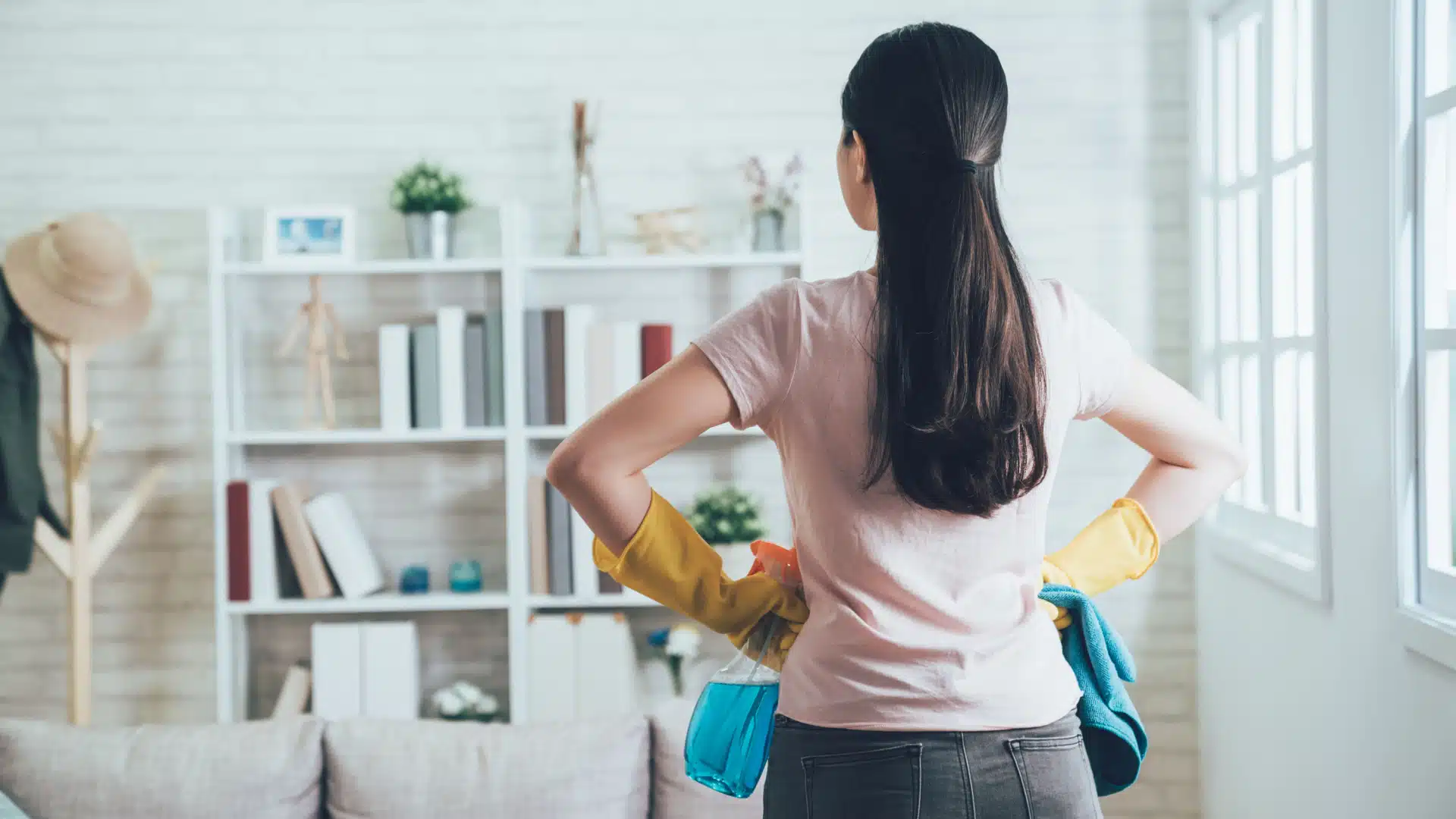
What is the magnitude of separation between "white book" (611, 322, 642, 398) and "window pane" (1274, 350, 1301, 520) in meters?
1.58

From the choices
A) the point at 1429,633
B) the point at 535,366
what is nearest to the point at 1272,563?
the point at 1429,633

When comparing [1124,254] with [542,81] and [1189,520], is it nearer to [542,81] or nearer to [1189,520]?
[542,81]

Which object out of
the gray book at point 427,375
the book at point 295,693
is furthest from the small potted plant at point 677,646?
the book at point 295,693

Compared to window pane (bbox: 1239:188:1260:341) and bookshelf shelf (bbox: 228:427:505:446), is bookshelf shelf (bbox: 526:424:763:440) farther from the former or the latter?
window pane (bbox: 1239:188:1260:341)

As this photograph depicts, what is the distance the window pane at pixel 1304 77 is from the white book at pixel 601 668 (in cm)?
206

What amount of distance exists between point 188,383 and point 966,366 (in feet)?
9.80

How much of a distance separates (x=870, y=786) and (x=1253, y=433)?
218 centimetres

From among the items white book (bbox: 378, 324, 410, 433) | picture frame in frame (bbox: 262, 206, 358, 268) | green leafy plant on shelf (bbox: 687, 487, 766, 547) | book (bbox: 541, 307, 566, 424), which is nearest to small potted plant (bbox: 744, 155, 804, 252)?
book (bbox: 541, 307, 566, 424)

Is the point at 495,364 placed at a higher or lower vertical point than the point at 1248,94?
lower

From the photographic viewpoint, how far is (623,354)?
319 centimetres

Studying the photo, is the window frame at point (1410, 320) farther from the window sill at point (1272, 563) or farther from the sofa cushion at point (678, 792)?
the sofa cushion at point (678, 792)

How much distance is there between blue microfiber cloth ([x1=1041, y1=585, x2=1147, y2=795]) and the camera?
1.33 metres

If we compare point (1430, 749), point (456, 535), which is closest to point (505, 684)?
point (456, 535)

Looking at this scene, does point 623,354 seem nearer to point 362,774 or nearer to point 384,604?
point 384,604
